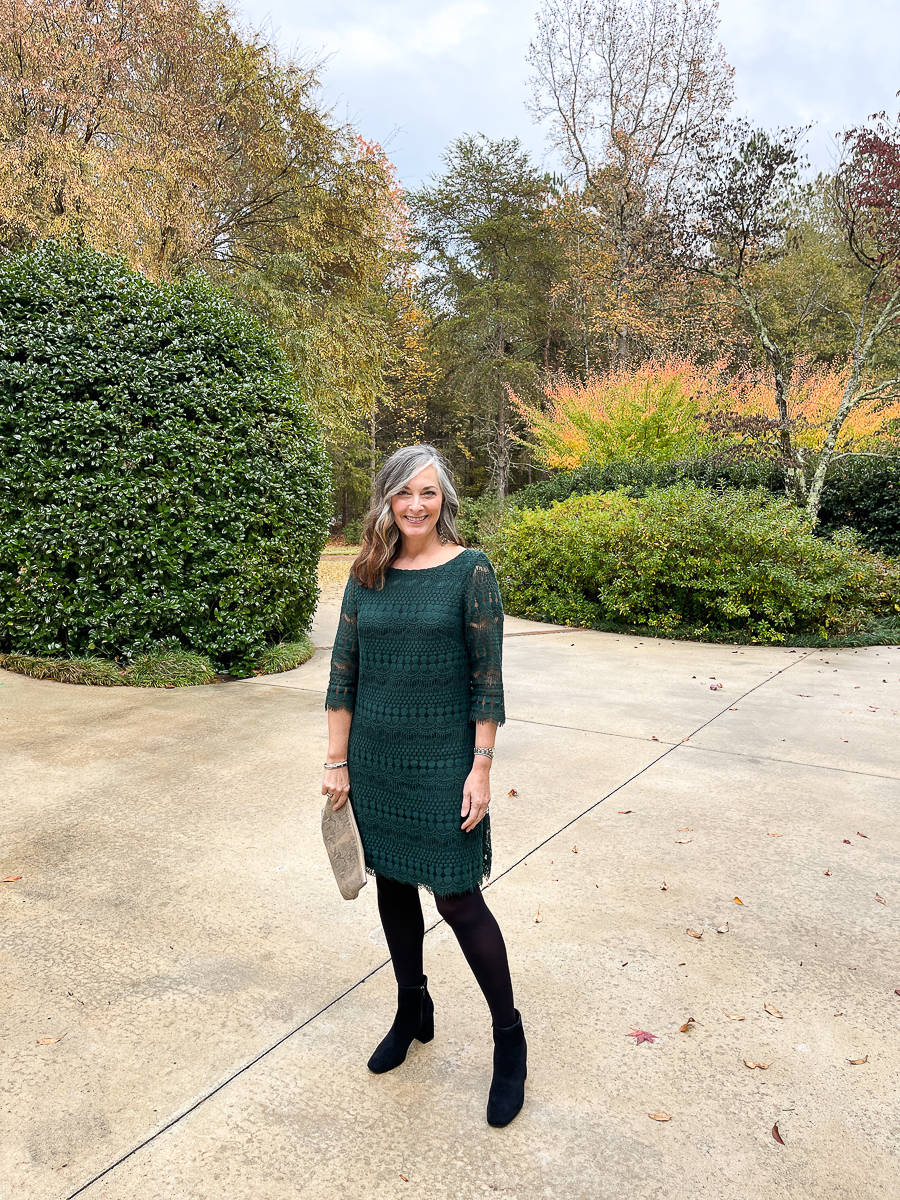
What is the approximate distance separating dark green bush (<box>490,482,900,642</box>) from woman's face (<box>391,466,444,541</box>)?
6315 mm

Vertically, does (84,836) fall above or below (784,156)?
below

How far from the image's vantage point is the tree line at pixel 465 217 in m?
10.2

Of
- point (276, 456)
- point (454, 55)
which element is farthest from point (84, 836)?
point (454, 55)

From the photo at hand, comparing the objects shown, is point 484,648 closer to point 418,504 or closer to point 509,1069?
point 418,504

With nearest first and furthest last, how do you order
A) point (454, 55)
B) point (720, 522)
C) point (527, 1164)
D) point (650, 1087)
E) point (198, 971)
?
point (527, 1164) < point (650, 1087) < point (198, 971) < point (720, 522) < point (454, 55)

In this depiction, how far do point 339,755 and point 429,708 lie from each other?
306 mm

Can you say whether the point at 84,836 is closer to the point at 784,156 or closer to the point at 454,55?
the point at 784,156

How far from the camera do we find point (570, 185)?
24.0 meters

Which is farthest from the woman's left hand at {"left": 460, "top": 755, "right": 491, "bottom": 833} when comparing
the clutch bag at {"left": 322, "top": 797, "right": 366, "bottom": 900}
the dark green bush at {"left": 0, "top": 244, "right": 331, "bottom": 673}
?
the dark green bush at {"left": 0, "top": 244, "right": 331, "bottom": 673}

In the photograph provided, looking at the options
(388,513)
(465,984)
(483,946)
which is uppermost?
(388,513)

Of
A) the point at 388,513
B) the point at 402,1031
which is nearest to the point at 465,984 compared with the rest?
the point at 402,1031

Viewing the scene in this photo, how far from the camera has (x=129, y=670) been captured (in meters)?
5.86

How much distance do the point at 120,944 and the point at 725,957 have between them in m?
1.93

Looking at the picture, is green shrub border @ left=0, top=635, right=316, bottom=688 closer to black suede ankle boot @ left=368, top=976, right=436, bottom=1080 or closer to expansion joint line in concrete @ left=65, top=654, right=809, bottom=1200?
expansion joint line in concrete @ left=65, top=654, right=809, bottom=1200
